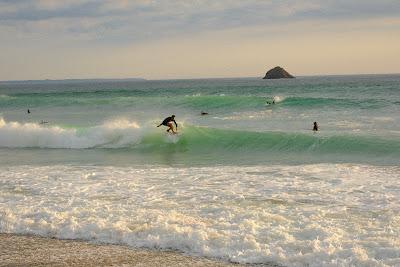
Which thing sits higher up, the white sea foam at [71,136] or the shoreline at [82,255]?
the shoreline at [82,255]

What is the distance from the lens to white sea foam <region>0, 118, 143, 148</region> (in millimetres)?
22359

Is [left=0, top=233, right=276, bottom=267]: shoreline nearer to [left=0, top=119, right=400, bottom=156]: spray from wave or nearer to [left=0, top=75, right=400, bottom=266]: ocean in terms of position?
[left=0, top=75, right=400, bottom=266]: ocean

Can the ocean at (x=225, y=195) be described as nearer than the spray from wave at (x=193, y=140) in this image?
Yes

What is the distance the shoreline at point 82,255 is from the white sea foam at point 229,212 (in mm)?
242

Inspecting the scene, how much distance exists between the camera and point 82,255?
6.65 metres

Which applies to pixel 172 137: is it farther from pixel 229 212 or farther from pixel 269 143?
pixel 229 212

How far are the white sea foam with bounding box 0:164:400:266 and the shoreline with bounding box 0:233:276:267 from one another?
0.24 metres

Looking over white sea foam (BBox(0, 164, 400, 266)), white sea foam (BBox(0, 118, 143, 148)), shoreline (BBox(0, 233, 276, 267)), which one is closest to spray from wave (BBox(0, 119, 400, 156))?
white sea foam (BBox(0, 118, 143, 148))

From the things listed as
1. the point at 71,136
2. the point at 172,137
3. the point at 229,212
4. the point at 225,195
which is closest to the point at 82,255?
the point at 229,212

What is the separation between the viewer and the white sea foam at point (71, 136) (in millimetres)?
22359

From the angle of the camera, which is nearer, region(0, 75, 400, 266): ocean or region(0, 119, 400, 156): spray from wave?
region(0, 75, 400, 266): ocean

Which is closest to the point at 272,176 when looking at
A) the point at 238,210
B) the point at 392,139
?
the point at 238,210

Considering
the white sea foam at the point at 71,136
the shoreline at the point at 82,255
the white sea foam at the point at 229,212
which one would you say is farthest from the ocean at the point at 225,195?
the white sea foam at the point at 71,136

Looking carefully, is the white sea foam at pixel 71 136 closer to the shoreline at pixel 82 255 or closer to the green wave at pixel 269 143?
the green wave at pixel 269 143
